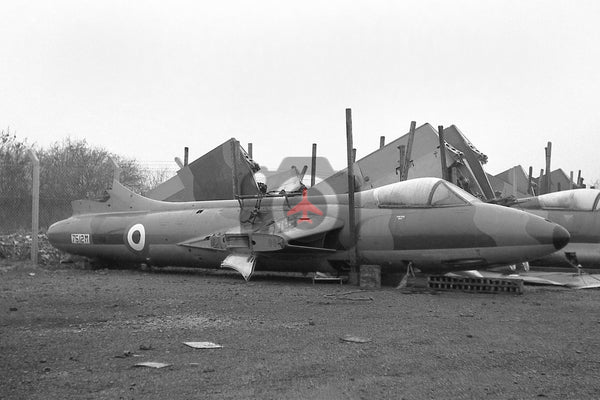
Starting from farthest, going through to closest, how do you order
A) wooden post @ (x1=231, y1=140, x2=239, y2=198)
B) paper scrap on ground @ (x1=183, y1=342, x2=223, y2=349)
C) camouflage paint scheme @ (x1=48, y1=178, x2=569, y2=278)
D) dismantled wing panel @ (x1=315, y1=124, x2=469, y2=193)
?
dismantled wing panel @ (x1=315, y1=124, x2=469, y2=193), wooden post @ (x1=231, y1=140, x2=239, y2=198), camouflage paint scheme @ (x1=48, y1=178, x2=569, y2=278), paper scrap on ground @ (x1=183, y1=342, x2=223, y2=349)

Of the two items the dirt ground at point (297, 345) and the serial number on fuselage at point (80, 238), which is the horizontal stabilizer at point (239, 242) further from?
the serial number on fuselage at point (80, 238)

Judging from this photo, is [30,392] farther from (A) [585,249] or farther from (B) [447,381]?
(A) [585,249]

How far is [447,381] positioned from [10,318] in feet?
15.0

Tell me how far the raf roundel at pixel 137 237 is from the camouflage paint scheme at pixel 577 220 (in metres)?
8.45

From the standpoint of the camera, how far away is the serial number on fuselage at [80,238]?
13.5 metres

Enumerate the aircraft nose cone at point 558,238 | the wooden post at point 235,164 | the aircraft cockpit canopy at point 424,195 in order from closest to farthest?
the aircraft nose cone at point 558,238, the aircraft cockpit canopy at point 424,195, the wooden post at point 235,164

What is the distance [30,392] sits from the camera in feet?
11.3

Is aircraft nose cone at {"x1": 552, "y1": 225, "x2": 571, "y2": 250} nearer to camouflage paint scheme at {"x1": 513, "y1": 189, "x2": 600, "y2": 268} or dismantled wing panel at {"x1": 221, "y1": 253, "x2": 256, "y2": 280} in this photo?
camouflage paint scheme at {"x1": 513, "y1": 189, "x2": 600, "y2": 268}

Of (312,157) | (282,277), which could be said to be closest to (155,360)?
(282,277)

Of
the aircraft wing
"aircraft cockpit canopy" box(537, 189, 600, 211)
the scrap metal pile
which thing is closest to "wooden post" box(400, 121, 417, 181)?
"aircraft cockpit canopy" box(537, 189, 600, 211)

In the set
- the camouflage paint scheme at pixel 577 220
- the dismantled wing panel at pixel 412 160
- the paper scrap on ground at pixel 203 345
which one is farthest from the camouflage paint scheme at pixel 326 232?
the paper scrap on ground at pixel 203 345

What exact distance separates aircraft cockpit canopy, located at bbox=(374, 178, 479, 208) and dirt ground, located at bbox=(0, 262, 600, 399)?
155 cm

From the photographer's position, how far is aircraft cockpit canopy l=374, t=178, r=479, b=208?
9477mm

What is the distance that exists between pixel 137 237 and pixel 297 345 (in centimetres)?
864
